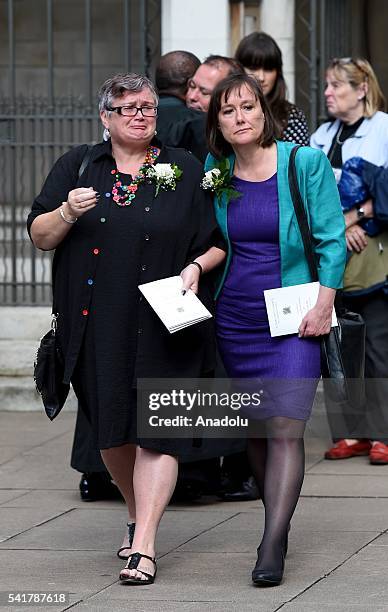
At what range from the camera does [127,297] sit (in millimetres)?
5320

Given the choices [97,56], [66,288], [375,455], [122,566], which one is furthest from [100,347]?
[97,56]

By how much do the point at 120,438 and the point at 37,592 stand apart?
0.64m

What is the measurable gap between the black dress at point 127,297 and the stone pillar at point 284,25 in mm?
4311

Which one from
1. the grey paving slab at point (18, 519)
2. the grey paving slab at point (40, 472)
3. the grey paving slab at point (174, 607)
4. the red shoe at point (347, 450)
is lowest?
the grey paving slab at point (40, 472)

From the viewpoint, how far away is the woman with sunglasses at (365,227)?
737 cm

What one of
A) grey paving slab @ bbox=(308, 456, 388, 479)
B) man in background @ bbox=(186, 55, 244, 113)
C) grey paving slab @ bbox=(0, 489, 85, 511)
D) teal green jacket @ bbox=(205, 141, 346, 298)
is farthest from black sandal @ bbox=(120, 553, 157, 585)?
man in background @ bbox=(186, 55, 244, 113)

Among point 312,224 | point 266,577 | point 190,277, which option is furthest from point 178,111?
point 266,577

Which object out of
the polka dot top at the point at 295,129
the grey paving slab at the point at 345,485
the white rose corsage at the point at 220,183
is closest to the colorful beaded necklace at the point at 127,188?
the white rose corsage at the point at 220,183

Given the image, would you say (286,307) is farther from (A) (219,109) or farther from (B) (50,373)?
(B) (50,373)

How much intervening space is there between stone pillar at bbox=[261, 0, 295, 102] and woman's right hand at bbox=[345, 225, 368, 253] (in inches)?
92.2

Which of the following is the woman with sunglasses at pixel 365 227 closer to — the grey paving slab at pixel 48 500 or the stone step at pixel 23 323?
the grey paving slab at pixel 48 500

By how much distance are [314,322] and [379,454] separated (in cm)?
225

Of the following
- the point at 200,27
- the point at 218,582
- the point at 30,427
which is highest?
the point at 200,27

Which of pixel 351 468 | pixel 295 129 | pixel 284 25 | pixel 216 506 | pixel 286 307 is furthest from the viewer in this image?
pixel 284 25
